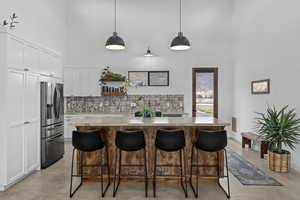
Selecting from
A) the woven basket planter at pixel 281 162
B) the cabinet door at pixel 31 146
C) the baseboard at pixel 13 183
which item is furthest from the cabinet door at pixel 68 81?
the woven basket planter at pixel 281 162

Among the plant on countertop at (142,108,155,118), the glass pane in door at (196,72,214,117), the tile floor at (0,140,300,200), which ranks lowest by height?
the tile floor at (0,140,300,200)

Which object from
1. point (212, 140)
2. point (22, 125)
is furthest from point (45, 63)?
point (212, 140)

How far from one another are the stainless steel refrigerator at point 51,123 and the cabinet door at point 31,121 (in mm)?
113

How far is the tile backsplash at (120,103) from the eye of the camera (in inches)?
267

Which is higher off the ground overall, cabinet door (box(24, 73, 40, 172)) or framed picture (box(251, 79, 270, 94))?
framed picture (box(251, 79, 270, 94))

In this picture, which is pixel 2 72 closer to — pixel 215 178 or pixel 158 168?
pixel 158 168

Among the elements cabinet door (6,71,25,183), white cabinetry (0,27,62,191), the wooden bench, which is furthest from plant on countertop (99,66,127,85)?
the wooden bench

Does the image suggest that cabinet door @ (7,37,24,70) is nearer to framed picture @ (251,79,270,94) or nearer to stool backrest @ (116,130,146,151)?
stool backrest @ (116,130,146,151)

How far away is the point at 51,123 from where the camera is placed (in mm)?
4328

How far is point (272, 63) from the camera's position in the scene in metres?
4.71

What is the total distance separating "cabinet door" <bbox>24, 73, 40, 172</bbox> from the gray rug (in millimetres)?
3810

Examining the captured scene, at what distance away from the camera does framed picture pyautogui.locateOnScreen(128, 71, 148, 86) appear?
6778 millimetres

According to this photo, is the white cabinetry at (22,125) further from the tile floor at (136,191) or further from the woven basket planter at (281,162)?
the woven basket planter at (281,162)

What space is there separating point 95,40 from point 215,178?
549 cm
